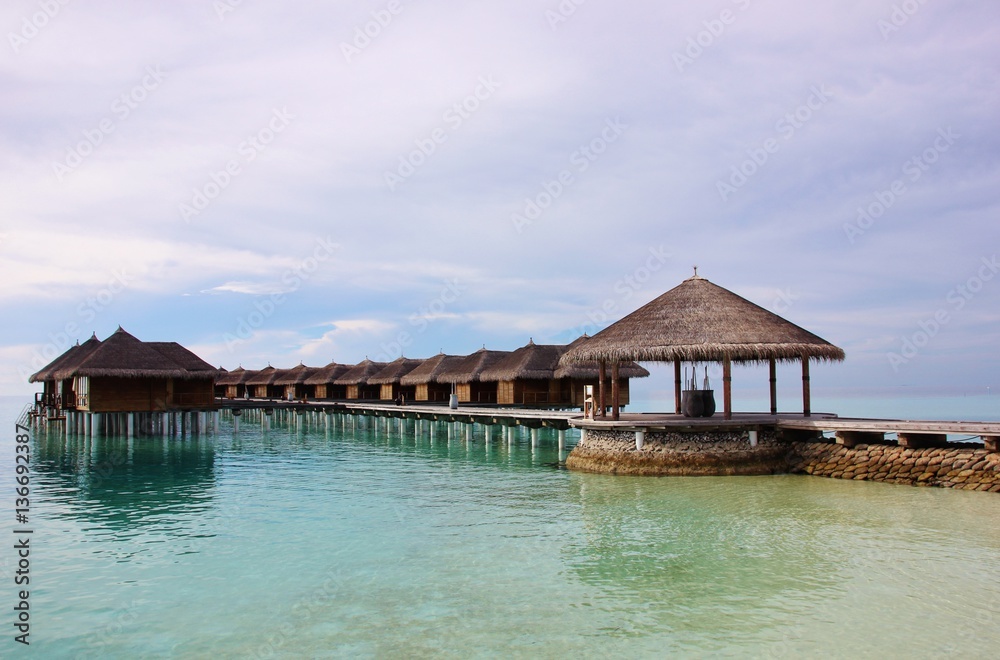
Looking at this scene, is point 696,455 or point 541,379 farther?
point 541,379

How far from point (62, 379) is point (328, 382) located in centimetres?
2186

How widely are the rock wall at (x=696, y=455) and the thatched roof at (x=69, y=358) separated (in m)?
29.0

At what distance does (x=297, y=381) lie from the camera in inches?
2163

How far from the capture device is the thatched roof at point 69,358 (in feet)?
116

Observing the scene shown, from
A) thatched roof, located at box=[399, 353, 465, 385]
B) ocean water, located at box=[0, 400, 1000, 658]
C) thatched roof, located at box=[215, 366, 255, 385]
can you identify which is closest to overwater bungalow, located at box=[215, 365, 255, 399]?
thatched roof, located at box=[215, 366, 255, 385]

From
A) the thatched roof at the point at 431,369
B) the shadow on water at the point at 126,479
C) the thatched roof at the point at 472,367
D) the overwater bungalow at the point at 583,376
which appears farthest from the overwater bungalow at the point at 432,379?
the shadow on water at the point at 126,479

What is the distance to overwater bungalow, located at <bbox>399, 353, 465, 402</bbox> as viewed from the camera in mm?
41500

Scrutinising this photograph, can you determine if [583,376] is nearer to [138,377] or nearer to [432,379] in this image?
[432,379]

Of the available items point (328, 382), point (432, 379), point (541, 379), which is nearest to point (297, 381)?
point (328, 382)

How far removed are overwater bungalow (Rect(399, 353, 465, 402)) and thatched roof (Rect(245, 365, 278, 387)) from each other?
59.4 ft

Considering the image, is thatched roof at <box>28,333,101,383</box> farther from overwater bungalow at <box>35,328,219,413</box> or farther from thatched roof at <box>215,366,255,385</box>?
thatched roof at <box>215,366,255,385</box>

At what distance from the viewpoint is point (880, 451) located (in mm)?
15656

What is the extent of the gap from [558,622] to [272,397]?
184 ft

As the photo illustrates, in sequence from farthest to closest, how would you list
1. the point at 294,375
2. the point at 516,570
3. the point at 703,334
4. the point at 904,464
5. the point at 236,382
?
the point at 236,382
the point at 294,375
the point at 703,334
the point at 904,464
the point at 516,570
